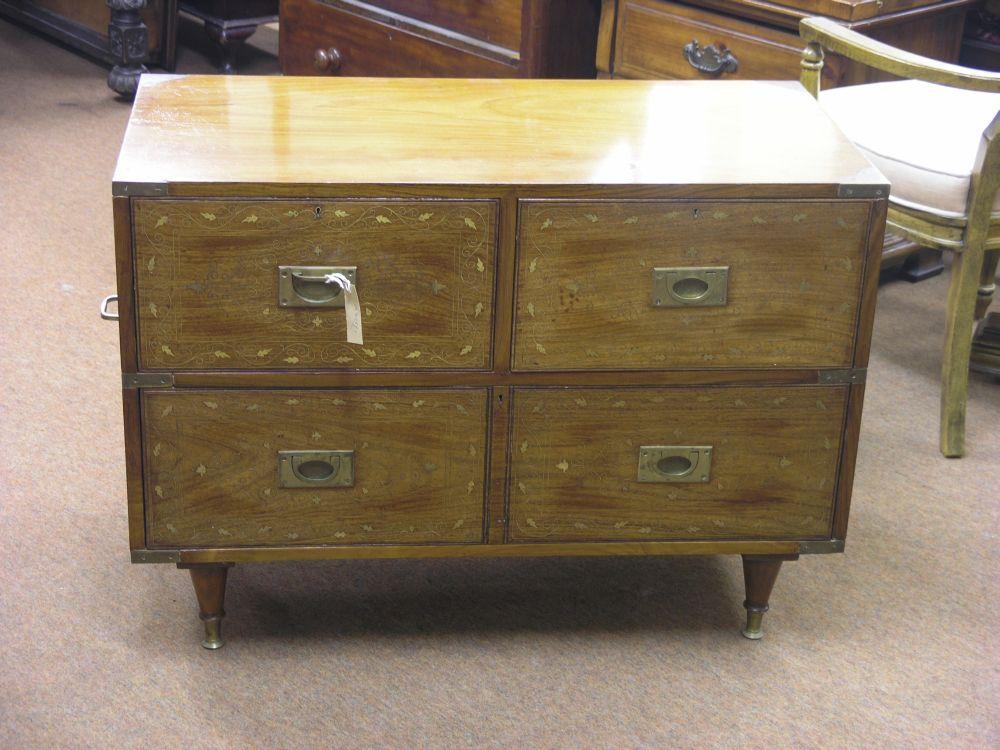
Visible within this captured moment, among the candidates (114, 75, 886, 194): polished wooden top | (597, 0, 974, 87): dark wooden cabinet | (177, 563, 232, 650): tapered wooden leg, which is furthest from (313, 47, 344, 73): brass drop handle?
(177, 563, 232, 650): tapered wooden leg

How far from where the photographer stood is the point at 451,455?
1.62m

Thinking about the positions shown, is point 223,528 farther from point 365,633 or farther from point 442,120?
point 442,120

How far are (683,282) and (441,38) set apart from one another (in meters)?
1.63

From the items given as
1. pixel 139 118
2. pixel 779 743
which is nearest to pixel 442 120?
pixel 139 118

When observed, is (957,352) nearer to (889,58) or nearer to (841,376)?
(889,58)

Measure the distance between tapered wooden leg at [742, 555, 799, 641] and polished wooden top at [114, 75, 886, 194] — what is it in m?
0.51

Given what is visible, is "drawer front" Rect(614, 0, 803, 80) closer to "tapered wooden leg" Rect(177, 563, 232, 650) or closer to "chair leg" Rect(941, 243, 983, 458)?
"chair leg" Rect(941, 243, 983, 458)

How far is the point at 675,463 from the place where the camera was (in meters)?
1.66

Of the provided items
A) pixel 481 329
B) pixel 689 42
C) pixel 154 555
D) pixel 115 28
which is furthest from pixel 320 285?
pixel 115 28

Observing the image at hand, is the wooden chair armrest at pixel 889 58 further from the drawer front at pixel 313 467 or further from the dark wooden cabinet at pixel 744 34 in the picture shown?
the drawer front at pixel 313 467

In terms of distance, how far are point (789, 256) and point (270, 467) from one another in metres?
0.66

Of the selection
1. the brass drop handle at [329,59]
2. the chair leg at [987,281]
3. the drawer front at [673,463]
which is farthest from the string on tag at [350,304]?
the brass drop handle at [329,59]

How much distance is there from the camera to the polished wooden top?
1.51 metres

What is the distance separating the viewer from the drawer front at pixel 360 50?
9.78 ft
